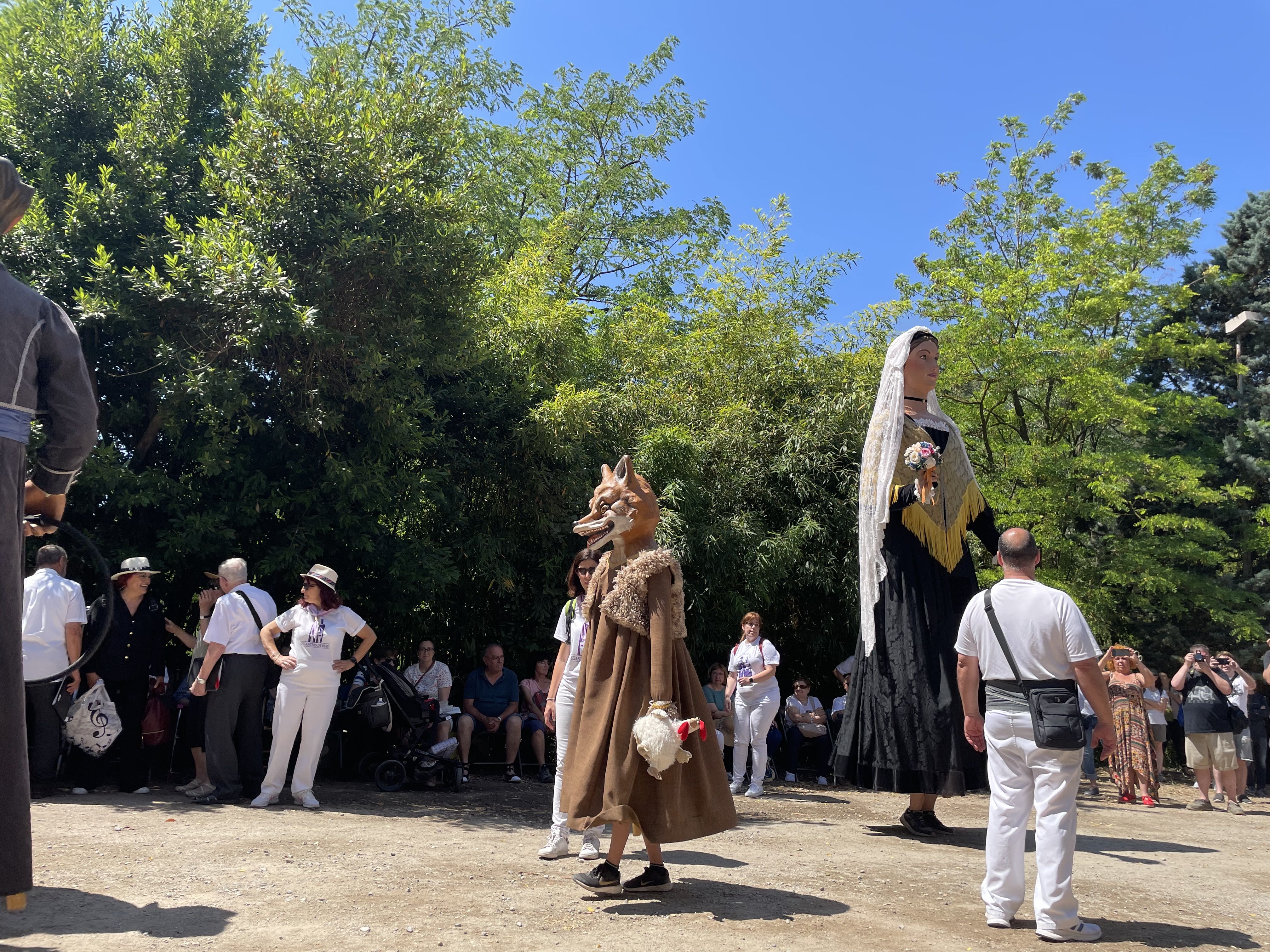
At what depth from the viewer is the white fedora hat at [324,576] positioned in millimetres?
7961

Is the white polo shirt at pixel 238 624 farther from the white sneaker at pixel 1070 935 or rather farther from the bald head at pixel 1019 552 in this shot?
the white sneaker at pixel 1070 935

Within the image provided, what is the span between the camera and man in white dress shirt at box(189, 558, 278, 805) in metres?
7.91

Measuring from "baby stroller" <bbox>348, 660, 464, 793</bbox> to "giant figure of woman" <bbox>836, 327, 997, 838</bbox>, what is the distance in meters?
3.97

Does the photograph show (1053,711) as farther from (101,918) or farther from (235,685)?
(235,685)

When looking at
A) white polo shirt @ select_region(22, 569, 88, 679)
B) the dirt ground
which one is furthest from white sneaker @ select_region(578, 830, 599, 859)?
white polo shirt @ select_region(22, 569, 88, 679)

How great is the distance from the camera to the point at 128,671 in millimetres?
8219

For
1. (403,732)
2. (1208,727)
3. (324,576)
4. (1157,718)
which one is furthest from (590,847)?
(1157,718)

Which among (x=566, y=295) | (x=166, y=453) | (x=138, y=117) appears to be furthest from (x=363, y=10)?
(x=166, y=453)

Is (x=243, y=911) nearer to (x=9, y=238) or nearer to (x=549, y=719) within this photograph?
(x=549, y=719)

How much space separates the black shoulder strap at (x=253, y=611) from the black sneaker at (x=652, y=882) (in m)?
4.44

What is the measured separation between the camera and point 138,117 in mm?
9438

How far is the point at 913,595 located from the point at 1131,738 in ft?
20.9

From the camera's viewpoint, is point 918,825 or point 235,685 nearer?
point 918,825

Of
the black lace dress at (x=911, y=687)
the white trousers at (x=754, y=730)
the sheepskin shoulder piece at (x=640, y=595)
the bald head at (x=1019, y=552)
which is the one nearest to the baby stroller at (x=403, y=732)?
the white trousers at (x=754, y=730)
